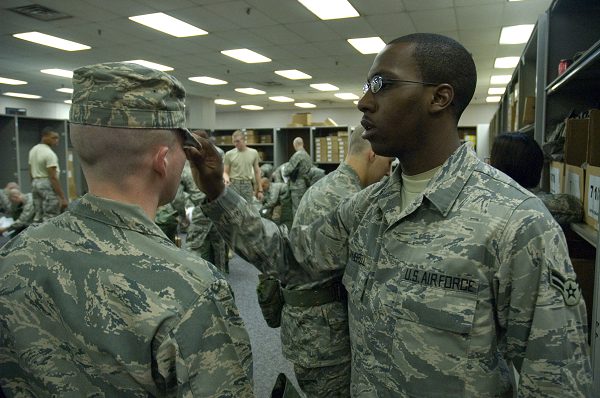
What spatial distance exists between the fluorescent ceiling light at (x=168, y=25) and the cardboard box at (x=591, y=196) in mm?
5540

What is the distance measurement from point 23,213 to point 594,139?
6.22 m

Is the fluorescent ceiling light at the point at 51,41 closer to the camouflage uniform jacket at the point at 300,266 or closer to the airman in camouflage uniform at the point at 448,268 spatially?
the camouflage uniform jacket at the point at 300,266

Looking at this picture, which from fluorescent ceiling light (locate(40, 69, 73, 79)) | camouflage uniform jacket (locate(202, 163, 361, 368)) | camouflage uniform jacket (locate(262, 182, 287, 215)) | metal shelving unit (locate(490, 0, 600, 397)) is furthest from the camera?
fluorescent ceiling light (locate(40, 69, 73, 79))

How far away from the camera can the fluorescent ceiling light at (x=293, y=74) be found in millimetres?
9711

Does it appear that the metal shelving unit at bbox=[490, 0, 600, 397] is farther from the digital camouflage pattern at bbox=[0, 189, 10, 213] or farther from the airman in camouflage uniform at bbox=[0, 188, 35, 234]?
the digital camouflage pattern at bbox=[0, 189, 10, 213]

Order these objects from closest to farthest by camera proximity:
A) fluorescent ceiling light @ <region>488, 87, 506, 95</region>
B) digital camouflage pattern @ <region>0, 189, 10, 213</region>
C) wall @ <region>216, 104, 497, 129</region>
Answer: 1. digital camouflage pattern @ <region>0, 189, 10, 213</region>
2. fluorescent ceiling light @ <region>488, 87, 506, 95</region>
3. wall @ <region>216, 104, 497, 129</region>

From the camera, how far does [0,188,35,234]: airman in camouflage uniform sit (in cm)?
556

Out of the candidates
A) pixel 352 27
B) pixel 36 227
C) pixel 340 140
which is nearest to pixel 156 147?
pixel 36 227

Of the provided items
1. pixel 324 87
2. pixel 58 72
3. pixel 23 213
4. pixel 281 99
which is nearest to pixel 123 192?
pixel 23 213

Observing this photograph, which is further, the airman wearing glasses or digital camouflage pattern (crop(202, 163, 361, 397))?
digital camouflage pattern (crop(202, 163, 361, 397))

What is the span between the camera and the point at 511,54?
803 cm

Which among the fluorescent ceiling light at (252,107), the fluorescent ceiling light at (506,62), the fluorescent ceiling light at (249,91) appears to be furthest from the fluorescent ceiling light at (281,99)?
the fluorescent ceiling light at (506,62)

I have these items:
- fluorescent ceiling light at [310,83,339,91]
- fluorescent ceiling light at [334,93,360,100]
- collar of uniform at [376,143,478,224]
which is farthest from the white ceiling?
collar of uniform at [376,143,478,224]

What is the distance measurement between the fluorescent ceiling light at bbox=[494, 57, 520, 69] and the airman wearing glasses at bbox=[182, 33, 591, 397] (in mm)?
8473
